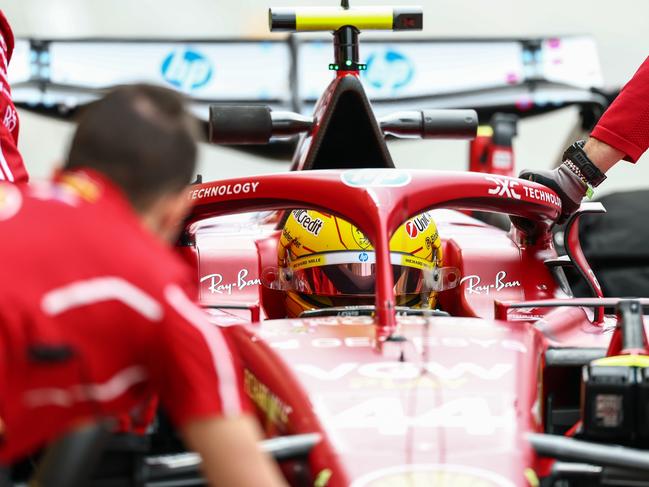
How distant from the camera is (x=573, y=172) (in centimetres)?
314

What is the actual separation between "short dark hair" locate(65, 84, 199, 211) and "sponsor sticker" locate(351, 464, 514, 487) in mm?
532

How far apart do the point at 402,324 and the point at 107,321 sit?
105 centimetres

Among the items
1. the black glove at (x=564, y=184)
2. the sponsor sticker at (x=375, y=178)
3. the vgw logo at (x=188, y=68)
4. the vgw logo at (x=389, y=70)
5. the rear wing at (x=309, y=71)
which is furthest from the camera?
the vgw logo at (x=389, y=70)

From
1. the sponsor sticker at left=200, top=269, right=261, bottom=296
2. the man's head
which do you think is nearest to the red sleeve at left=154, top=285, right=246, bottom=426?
the man's head

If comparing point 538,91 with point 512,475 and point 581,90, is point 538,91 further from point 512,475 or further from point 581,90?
point 512,475

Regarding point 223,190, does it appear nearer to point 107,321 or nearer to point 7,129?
point 7,129

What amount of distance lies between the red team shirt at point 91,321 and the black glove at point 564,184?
1842mm

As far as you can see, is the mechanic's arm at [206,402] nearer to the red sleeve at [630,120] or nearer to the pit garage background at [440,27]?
the red sleeve at [630,120]

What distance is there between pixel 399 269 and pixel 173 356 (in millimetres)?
1500

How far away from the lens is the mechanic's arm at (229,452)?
1325 millimetres

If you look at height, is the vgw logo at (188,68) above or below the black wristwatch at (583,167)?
above

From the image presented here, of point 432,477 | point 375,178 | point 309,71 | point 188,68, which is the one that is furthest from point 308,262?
point 188,68

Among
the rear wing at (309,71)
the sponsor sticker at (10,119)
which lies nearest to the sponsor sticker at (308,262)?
the sponsor sticker at (10,119)

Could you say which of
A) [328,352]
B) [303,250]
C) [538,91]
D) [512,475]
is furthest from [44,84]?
[512,475]
